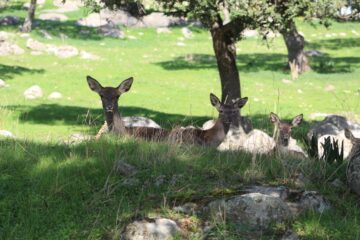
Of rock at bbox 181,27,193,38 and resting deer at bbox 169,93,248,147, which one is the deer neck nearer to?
resting deer at bbox 169,93,248,147

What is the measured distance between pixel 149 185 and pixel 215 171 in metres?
1.08

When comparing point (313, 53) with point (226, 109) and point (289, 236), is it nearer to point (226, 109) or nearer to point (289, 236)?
point (226, 109)

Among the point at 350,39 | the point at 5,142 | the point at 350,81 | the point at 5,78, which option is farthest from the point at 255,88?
the point at 350,39

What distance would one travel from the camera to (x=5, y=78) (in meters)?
28.2

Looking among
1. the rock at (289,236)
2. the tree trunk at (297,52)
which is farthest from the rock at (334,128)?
the tree trunk at (297,52)

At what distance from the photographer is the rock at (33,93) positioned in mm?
24688

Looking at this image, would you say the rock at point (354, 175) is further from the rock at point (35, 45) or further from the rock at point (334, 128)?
the rock at point (35, 45)

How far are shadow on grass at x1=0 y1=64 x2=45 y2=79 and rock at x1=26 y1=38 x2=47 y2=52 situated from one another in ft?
22.9

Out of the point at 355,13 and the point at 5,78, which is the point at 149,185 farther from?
the point at 5,78

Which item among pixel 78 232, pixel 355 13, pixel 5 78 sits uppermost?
pixel 355 13

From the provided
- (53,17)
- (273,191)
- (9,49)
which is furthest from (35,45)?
(273,191)

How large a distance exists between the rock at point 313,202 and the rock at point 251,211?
0.29 m

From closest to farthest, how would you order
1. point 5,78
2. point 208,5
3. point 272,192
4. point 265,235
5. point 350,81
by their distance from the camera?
point 265,235 < point 272,192 < point 208,5 < point 5,78 < point 350,81

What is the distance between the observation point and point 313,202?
7430 millimetres
